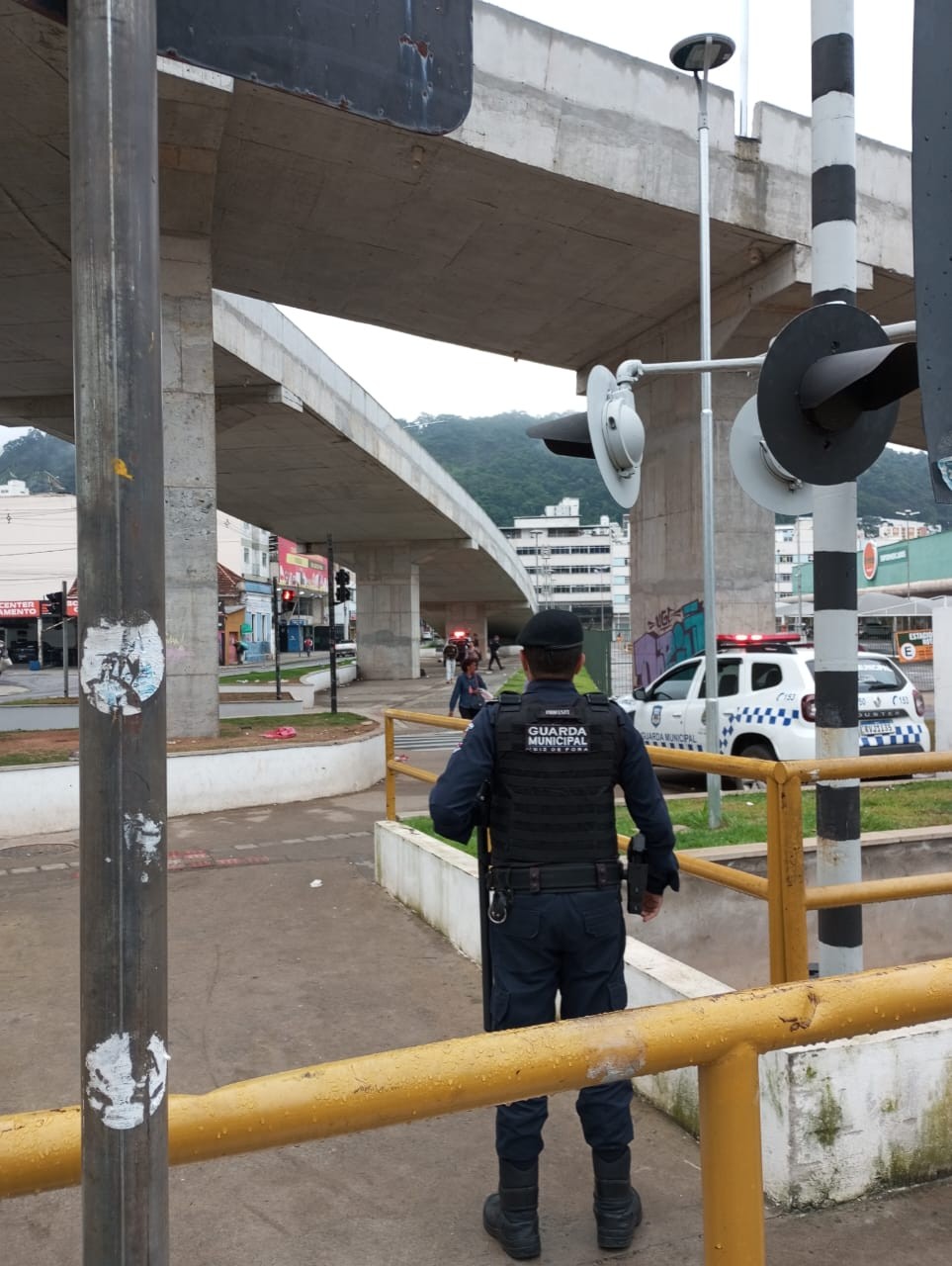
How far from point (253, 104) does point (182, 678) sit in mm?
6986

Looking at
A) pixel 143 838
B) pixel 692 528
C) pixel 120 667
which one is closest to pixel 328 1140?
pixel 143 838

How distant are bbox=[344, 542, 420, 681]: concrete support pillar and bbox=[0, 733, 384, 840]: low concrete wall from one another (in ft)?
91.3

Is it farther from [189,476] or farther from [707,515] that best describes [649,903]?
[189,476]

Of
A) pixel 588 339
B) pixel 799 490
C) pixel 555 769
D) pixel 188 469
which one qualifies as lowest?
pixel 555 769

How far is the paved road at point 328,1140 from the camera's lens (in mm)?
2984

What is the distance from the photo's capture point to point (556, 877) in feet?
10.3

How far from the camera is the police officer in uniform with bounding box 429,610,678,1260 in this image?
313cm

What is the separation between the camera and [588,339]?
1858 cm

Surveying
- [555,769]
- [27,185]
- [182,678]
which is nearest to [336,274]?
[27,185]

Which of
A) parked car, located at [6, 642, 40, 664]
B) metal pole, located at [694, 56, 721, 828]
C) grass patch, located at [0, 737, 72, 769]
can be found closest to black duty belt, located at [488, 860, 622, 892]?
metal pole, located at [694, 56, 721, 828]

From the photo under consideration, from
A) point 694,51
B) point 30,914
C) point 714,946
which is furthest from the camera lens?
point 694,51

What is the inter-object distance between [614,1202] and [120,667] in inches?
99.9

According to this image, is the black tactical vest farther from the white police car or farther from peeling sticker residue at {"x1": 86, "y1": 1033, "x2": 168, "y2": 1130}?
the white police car

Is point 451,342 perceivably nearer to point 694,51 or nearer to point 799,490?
point 694,51
